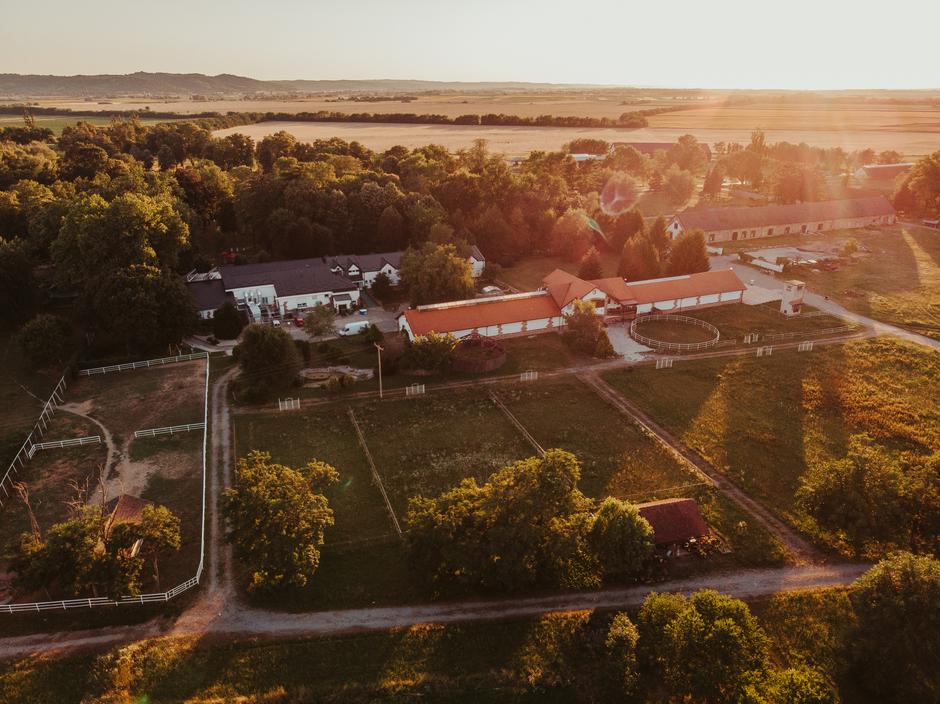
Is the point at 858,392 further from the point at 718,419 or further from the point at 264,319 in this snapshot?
the point at 264,319

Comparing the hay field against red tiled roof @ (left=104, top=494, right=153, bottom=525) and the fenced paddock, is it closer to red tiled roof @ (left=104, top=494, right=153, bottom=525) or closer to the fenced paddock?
the fenced paddock

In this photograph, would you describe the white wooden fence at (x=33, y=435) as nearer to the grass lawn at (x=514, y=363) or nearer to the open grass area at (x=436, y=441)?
the grass lawn at (x=514, y=363)

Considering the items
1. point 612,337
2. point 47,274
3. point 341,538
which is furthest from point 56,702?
point 47,274

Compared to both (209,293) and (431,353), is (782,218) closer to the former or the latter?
(431,353)

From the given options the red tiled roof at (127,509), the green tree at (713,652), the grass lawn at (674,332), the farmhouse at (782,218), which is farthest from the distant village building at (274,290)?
the farmhouse at (782,218)

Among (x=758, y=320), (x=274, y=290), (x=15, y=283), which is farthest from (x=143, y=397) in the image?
(x=758, y=320)
